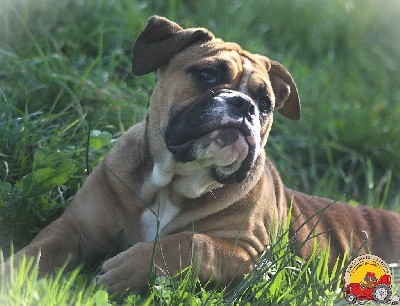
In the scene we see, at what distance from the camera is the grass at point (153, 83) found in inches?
187

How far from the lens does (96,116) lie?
5.96 metres

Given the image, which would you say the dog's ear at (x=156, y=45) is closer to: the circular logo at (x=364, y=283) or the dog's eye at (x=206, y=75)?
the dog's eye at (x=206, y=75)

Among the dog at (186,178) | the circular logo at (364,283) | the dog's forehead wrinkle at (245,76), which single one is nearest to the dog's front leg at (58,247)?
the dog at (186,178)

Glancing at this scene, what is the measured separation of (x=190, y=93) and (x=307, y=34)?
4.55m

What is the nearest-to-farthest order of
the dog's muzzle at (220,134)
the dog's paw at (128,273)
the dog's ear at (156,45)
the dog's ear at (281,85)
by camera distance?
1. the dog's paw at (128,273)
2. the dog's muzzle at (220,134)
3. the dog's ear at (156,45)
4. the dog's ear at (281,85)

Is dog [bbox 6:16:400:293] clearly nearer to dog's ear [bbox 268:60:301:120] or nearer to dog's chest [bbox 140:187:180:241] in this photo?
dog's chest [bbox 140:187:180:241]

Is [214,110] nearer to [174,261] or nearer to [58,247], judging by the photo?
[174,261]

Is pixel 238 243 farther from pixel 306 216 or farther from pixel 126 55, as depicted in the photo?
pixel 126 55

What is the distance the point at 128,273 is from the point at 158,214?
1.78 feet

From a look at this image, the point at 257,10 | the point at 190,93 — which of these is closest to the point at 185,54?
the point at 190,93

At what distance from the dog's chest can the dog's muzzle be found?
0.34 metres

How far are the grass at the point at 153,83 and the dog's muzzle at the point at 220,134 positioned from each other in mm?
544

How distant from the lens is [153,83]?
22.0 ft

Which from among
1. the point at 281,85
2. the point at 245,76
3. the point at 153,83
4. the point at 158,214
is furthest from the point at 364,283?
the point at 153,83
